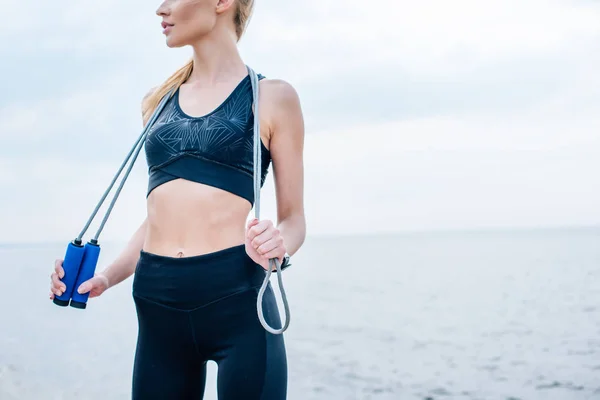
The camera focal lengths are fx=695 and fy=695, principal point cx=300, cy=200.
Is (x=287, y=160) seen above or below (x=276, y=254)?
above

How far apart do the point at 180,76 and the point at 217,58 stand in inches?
8.7

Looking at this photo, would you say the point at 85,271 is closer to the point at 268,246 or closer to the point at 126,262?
the point at 126,262

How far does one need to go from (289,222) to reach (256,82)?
494mm

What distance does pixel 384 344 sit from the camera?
15344 millimetres

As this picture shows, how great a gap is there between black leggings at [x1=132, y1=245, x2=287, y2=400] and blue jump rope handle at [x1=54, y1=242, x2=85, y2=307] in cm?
23

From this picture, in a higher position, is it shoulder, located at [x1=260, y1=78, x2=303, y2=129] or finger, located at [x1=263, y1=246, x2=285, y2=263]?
shoulder, located at [x1=260, y1=78, x2=303, y2=129]

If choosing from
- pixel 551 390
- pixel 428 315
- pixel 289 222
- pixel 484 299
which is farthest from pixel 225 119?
pixel 484 299

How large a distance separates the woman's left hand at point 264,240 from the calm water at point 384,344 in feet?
24.7

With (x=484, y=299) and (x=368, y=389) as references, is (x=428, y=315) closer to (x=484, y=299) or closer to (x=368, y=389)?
(x=484, y=299)

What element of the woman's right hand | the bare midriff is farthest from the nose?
the woman's right hand

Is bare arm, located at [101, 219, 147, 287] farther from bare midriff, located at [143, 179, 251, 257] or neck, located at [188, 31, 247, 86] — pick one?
neck, located at [188, 31, 247, 86]

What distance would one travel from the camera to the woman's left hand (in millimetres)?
1855

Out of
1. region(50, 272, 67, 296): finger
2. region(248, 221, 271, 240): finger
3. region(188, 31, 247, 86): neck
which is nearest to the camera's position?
region(248, 221, 271, 240): finger

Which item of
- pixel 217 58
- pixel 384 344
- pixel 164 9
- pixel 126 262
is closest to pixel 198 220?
pixel 126 262
